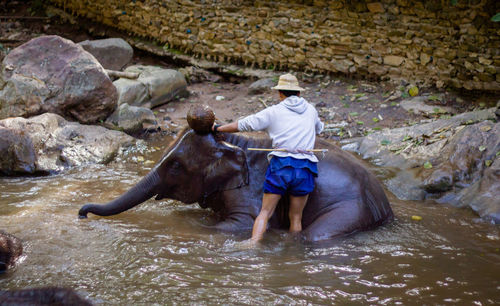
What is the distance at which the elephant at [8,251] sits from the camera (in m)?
4.68

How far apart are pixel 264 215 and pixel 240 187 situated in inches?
22.2

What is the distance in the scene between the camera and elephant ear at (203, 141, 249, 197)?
5.87 m

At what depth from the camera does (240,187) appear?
19.5ft

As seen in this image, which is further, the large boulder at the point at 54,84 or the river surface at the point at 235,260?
the large boulder at the point at 54,84

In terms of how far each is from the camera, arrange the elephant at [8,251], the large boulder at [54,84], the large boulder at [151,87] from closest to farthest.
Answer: the elephant at [8,251] → the large boulder at [54,84] → the large boulder at [151,87]

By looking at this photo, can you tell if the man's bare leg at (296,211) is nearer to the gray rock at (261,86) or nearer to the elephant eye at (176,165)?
the elephant eye at (176,165)

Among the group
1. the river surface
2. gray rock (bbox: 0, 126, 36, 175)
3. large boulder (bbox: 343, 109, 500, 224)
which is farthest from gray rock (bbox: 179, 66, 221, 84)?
the river surface

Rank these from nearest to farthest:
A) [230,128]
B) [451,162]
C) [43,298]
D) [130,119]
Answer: [43,298] → [230,128] → [451,162] → [130,119]

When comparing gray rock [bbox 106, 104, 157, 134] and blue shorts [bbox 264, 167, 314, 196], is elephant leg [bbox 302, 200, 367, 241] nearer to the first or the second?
blue shorts [bbox 264, 167, 314, 196]

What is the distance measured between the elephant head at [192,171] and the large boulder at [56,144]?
2.42m

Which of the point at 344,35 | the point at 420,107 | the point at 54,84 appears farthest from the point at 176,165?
the point at 344,35

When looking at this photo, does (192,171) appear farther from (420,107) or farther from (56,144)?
(420,107)

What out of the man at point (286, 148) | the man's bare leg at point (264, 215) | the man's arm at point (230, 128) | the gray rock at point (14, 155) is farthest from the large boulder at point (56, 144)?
the man's bare leg at point (264, 215)

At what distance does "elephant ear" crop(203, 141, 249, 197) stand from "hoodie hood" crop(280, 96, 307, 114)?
0.78 metres
